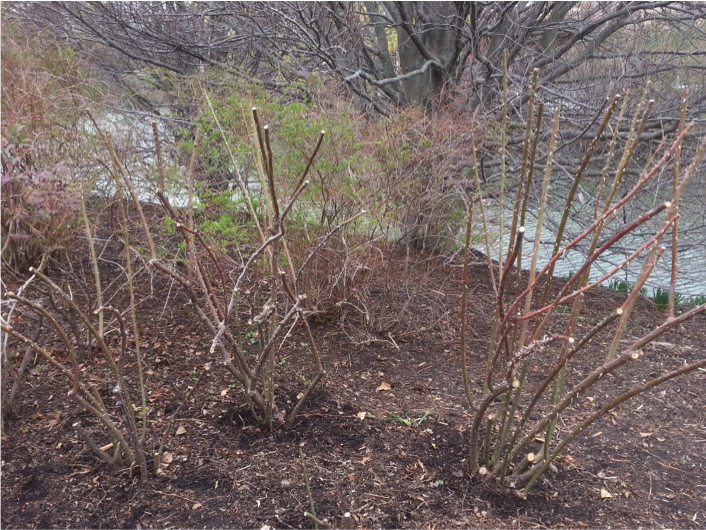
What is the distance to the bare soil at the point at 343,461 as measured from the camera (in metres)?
1.92

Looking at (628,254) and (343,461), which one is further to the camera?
(628,254)

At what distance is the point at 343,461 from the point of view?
2.23 metres

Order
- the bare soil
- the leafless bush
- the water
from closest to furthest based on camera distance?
the leafless bush, the bare soil, the water

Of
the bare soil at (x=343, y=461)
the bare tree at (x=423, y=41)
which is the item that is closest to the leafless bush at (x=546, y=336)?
the bare soil at (x=343, y=461)

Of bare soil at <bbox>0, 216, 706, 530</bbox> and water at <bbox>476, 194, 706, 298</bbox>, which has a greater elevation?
water at <bbox>476, 194, 706, 298</bbox>

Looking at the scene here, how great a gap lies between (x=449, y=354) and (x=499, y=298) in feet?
6.69

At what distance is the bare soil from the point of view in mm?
1917

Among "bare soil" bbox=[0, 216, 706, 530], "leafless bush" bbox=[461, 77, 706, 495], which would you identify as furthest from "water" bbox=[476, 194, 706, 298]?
"leafless bush" bbox=[461, 77, 706, 495]

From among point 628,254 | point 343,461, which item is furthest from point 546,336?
point 628,254

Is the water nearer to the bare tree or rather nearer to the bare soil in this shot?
the bare tree

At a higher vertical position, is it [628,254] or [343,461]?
[628,254]

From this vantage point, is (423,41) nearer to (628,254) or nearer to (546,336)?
(628,254)

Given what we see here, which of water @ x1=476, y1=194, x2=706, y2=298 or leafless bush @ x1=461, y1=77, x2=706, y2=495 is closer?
leafless bush @ x1=461, y1=77, x2=706, y2=495

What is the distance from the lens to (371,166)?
3.84 metres
